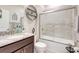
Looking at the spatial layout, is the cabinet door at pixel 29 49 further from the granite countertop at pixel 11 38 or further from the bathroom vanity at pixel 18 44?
the granite countertop at pixel 11 38

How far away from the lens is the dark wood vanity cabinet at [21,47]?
78 cm

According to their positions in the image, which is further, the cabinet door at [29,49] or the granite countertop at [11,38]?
the cabinet door at [29,49]

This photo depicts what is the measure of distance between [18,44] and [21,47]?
0.06 m

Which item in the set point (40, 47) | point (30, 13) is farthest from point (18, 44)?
point (30, 13)

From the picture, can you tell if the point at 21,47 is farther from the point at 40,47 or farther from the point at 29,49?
the point at 40,47

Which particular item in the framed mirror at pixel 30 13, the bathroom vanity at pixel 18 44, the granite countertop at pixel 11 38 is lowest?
the bathroom vanity at pixel 18 44

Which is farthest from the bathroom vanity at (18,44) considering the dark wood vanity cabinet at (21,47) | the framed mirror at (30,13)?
the framed mirror at (30,13)

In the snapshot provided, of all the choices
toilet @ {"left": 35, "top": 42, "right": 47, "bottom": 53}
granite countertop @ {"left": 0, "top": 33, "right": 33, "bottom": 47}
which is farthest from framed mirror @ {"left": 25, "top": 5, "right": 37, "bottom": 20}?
toilet @ {"left": 35, "top": 42, "right": 47, "bottom": 53}

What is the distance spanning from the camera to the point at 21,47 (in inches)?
36.0

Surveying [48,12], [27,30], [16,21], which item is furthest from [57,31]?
[16,21]

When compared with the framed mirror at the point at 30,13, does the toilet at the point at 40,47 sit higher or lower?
lower

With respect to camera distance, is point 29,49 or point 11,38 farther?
point 29,49

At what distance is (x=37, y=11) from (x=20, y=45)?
42 centimetres

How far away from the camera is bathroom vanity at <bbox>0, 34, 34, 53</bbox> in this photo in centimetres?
75
